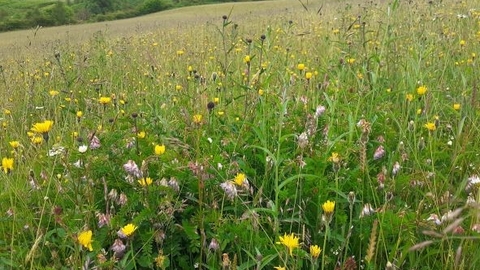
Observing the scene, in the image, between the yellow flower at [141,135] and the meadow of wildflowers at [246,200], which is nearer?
the meadow of wildflowers at [246,200]

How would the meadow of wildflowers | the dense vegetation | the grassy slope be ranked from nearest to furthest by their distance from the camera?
the meadow of wildflowers < the grassy slope < the dense vegetation

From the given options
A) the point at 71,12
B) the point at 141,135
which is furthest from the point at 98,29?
the point at 71,12

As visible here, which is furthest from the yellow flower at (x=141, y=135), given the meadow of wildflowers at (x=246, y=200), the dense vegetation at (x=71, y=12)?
the dense vegetation at (x=71, y=12)

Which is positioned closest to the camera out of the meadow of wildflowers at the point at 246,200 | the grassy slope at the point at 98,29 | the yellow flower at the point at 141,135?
the meadow of wildflowers at the point at 246,200

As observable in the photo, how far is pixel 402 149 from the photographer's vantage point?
1.85 metres

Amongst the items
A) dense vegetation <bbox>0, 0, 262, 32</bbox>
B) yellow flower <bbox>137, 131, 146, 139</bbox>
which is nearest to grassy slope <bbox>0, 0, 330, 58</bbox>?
yellow flower <bbox>137, 131, 146, 139</bbox>

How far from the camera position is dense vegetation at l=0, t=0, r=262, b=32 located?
32.7 m

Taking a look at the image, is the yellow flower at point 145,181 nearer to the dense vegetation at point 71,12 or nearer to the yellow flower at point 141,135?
the yellow flower at point 141,135

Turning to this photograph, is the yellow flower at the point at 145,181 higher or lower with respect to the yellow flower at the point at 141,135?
lower

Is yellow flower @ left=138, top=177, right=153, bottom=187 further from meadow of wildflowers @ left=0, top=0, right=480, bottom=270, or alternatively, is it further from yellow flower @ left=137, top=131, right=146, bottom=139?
yellow flower @ left=137, top=131, right=146, bottom=139

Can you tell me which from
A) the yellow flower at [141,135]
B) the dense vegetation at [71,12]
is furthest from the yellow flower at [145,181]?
the dense vegetation at [71,12]

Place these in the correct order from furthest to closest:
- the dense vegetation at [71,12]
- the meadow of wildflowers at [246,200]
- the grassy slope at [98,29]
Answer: the dense vegetation at [71,12] → the grassy slope at [98,29] → the meadow of wildflowers at [246,200]

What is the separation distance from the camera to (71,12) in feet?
139

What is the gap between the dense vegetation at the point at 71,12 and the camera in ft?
107
